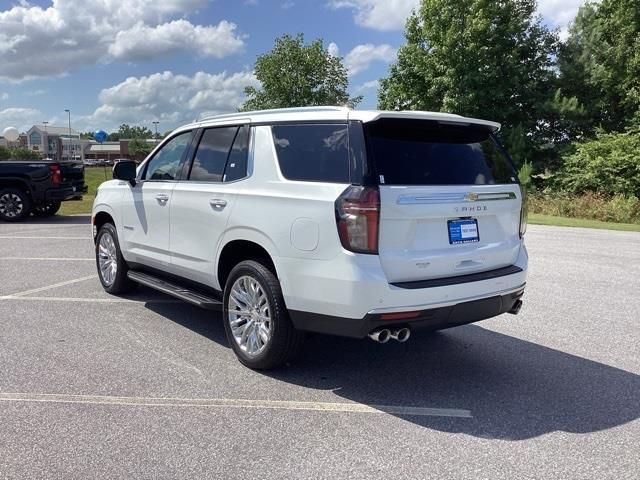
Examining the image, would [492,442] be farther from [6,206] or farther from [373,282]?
[6,206]

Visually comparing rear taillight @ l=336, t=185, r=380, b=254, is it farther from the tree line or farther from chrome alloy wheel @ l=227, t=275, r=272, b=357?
the tree line

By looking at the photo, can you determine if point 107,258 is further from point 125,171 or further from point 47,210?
point 47,210

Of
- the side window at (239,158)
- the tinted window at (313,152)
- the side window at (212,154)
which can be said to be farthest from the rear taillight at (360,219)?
the side window at (212,154)

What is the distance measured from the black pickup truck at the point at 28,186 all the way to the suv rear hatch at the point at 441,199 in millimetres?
13165

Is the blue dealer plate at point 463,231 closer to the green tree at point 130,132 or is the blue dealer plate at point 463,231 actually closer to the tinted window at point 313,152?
the tinted window at point 313,152

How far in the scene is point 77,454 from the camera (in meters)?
3.09

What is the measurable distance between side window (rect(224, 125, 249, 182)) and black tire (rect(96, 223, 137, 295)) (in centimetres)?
235

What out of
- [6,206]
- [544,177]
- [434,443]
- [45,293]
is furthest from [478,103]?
[434,443]

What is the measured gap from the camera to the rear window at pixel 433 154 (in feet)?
12.4

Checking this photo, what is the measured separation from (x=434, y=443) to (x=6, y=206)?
48.3 feet

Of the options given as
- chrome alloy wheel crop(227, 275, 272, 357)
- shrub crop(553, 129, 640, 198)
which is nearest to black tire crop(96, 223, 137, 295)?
chrome alloy wheel crop(227, 275, 272, 357)

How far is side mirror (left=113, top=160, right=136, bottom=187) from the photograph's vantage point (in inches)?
232

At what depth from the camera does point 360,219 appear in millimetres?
3566

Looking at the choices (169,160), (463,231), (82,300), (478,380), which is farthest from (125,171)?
(478,380)
